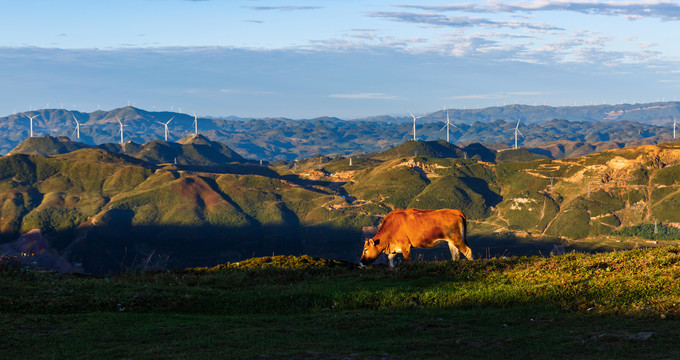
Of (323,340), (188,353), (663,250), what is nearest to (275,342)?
(323,340)

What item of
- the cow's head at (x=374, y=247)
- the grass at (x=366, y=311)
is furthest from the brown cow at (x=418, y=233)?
the grass at (x=366, y=311)

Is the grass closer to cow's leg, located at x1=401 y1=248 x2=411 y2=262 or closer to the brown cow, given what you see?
cow's leg, located at x1=401 y1=248 x2=411 y2=262

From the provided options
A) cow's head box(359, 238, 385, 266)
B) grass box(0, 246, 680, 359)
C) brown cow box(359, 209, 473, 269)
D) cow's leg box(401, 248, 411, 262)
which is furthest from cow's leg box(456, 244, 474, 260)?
cow's head box(359, 238, 385, 266)

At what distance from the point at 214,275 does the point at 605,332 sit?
822 inches

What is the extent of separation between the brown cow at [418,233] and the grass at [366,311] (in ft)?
9.85

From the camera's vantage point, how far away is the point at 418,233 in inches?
1458

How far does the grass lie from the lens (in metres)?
19.2

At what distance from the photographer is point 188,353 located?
1881cm

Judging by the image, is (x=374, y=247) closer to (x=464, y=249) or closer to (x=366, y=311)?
(x=464, y=249)

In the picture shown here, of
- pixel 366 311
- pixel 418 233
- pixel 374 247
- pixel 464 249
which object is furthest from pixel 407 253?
pixel 366 311

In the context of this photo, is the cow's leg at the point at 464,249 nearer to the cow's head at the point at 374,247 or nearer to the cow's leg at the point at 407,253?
the cow's leg at the point at 407,253

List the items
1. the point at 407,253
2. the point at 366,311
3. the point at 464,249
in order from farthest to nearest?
1. the point at 464,249
2. the point at 407,253
3. the point at 366,311

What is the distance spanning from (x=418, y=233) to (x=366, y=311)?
12345 millimetres

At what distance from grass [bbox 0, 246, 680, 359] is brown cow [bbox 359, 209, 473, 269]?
3002 millimetres
